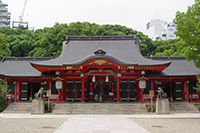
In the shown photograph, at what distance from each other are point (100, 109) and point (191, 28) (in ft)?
33.7

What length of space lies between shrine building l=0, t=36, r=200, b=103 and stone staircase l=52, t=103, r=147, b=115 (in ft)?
5.09

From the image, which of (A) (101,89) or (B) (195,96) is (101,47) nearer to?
(A) (101,89)

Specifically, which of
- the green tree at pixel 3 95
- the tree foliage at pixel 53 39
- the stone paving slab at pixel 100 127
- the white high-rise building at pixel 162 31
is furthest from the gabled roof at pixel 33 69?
the white high-rise building at pixel 162 31

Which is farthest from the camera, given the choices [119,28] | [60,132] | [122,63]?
[119,28]

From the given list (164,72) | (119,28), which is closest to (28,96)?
(164,72)

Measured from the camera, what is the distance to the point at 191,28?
1648 cm

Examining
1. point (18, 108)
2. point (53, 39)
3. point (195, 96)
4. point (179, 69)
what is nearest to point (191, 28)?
point (179, 69)

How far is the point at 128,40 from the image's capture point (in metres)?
27.5

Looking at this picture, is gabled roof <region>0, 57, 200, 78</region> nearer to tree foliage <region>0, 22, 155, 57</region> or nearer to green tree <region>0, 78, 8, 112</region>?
green tree <region>0, 78, 8, 112</region>

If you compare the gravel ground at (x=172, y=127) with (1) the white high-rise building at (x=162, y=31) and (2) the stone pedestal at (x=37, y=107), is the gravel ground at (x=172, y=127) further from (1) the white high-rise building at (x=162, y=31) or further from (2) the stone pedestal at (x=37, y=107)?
(1) the white high-rise building at (x=162, y=31)

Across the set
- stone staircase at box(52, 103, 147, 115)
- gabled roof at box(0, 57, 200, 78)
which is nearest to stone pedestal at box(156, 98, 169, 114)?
stone staircase at box(52, 103, 147, 115)

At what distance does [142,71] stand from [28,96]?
43.8 feet

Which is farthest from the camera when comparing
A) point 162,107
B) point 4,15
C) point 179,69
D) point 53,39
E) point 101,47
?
point 4,15

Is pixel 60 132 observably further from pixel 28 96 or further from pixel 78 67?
pixel 28 96
